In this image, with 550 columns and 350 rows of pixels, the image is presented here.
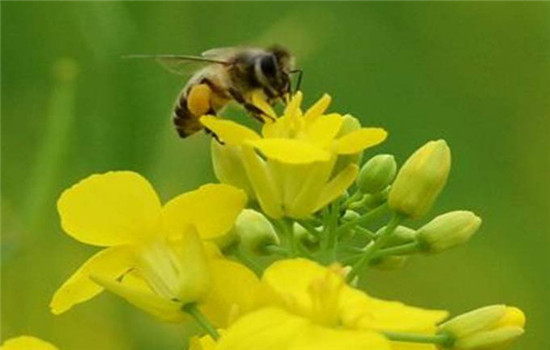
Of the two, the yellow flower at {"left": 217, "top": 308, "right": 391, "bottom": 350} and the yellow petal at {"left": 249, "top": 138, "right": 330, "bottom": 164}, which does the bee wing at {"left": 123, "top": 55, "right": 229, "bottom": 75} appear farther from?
the yellow flower at {"left": 217, "top": 308, "right": 391, "bottom": 350}

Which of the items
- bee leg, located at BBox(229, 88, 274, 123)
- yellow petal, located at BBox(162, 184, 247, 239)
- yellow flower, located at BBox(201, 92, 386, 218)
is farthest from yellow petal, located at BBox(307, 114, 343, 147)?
bee leg, located at BBox(229, 88, 274, 123)

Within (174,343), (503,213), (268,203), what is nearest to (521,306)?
(503,213)

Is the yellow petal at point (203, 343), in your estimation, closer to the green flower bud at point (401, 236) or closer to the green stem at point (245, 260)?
the green stem at point (245, 260)

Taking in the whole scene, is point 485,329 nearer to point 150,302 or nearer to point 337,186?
point 337,186

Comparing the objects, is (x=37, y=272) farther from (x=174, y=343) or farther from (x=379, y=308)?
(x=379, y=308)

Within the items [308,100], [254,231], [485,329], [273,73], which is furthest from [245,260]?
[308,100]

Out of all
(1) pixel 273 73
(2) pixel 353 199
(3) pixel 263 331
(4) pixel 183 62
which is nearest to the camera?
(3) pixel 263 331
